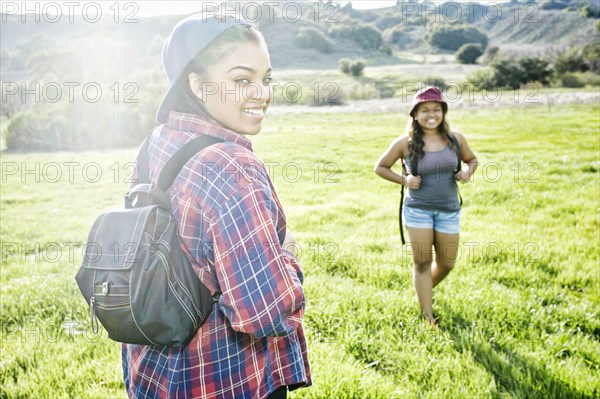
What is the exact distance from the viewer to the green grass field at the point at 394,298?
10.2 ft

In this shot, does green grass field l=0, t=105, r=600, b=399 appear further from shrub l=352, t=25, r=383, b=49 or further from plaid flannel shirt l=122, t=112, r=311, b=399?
shrub l=352, t=25, r=383, b=49

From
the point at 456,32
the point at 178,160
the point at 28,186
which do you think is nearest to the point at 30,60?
the point at 28,186

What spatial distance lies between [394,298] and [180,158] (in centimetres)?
335

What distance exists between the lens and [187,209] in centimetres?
144

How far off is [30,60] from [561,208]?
5215cm

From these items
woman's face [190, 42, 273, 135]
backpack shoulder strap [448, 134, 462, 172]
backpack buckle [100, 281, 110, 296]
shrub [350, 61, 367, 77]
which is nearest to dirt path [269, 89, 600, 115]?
backpack shoulder strap [448, 134, 462, 172]

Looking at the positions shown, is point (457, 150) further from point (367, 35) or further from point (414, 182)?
point (367, 35)

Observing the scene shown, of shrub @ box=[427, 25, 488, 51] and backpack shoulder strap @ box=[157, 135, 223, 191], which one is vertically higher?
shrub @ box=[427, 25, 488, 51]

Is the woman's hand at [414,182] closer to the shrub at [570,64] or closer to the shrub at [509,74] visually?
the shrub at [509,74]

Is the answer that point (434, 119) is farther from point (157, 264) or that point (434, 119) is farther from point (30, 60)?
point (30, 60)

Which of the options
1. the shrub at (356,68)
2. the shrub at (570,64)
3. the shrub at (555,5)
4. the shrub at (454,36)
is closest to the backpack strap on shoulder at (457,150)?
the shrub at (570,64)

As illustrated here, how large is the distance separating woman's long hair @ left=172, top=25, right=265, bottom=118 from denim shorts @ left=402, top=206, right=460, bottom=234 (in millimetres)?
2923

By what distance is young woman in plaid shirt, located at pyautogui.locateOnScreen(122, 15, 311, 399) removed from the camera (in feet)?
4.45

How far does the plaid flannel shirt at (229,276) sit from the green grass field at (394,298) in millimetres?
1469
